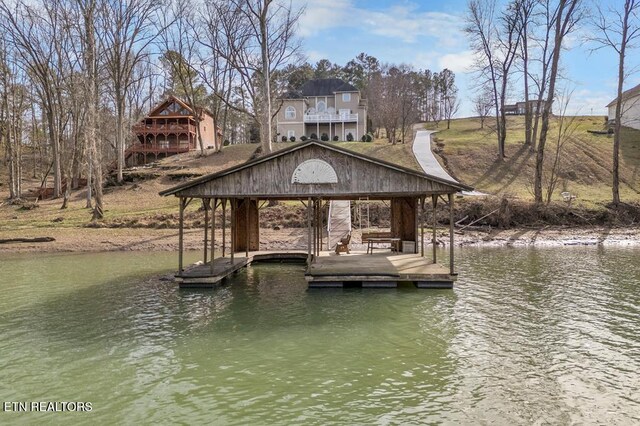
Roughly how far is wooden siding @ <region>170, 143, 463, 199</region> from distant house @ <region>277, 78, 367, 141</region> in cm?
4218

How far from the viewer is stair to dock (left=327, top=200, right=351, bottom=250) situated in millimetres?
24119

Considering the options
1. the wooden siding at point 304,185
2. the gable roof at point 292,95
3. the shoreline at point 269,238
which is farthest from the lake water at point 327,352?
the gable roof at point 292,95

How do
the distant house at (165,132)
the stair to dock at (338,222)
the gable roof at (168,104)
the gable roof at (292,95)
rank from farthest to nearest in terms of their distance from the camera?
the gable roof at (292,95), the gable roof at (168,104), the distant house at (165,132), the stair to dock at (338,222)

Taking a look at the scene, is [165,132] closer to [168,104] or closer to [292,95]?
[168,104]

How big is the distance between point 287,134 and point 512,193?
31.2 meters

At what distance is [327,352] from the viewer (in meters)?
8.28

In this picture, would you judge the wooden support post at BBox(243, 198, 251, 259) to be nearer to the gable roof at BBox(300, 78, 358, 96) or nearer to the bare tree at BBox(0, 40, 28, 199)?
the bare tree at BBox(0, 40, 28, 199)

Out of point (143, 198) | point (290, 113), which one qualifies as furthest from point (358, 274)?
point (290, 113)

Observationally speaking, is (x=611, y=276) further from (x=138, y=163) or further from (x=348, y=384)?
(x=138, y=163)

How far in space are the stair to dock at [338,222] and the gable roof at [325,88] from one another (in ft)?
104

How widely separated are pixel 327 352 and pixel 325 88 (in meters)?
53.1

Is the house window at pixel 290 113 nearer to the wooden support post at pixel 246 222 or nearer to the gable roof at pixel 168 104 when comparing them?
the gable roof at pixel 168 104

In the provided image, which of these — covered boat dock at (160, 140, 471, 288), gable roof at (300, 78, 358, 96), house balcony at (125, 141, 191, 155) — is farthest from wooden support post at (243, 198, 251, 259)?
gable roof at (300, 78, 358, 96)

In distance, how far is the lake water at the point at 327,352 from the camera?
611 centimetres
